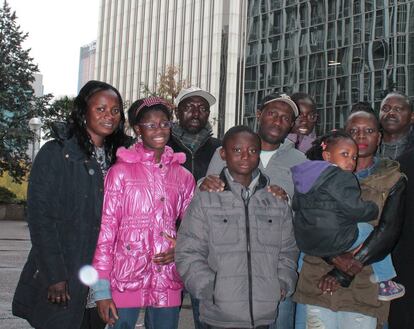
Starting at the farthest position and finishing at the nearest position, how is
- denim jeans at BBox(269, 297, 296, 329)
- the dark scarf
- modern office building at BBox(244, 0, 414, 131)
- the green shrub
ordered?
1. modern office building at BBox(244, 0, 414, 131)
2. the green shrub
3. the dark scarf
4. denim jeans at BBox(269, 297, 296, 329)

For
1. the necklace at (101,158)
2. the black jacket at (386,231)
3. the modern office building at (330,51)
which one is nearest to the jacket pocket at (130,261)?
the necklace at (101,158)

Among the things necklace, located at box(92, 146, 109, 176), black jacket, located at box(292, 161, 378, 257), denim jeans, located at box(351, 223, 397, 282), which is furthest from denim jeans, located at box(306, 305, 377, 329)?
necklace, located at box(92, 146, 109, 176)

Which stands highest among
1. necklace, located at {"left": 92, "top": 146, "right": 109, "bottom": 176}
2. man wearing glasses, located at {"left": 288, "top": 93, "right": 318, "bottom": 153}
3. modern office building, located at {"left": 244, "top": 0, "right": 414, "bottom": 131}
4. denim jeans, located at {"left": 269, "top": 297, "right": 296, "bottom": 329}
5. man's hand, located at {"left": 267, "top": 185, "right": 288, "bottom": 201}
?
modern office building, located at {"left": 244, "top": 0, "right": 414, "bottom": 131}

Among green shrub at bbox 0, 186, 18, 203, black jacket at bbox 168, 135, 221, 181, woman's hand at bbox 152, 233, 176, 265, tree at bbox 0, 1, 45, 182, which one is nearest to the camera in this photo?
woman's hand at bbox 152, 233, 176, 265

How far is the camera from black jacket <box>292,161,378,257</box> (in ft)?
11.4

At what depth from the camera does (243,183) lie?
3801mm

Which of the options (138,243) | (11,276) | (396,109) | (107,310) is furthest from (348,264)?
(11,276)

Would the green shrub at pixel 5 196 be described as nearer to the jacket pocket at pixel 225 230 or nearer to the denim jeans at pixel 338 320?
the jacket pocket at pixel 225 230

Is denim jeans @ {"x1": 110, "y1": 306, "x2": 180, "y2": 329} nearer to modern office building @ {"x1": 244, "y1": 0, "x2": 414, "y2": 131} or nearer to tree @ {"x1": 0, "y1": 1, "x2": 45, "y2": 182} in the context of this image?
tree @ {"x1": 0, "y1": 1, "x2": 45, "y2": 182}

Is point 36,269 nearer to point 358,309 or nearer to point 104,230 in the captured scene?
point 104,230

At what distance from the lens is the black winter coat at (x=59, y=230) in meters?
3.56

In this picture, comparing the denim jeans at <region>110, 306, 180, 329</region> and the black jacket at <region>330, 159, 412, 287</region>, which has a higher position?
the black jacket at <region>330, 159, 412, 287</region>

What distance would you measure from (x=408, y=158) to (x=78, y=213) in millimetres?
2270

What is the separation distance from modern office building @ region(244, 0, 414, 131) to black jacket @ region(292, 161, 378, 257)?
4255 centimetres
